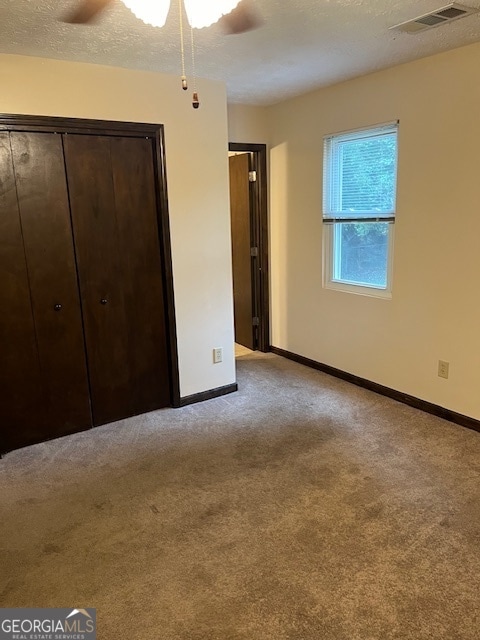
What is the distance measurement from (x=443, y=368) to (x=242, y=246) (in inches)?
93.1

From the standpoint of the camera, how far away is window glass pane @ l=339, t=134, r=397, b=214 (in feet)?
11.2

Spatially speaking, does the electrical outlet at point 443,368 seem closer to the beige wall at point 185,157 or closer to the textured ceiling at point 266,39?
the beige wall at point 185,157

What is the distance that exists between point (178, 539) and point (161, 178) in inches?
89.6

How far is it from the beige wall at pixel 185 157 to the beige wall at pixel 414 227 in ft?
3.03

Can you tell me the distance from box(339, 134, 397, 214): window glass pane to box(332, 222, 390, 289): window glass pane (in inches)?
5.5

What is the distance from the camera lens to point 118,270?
10.6ft

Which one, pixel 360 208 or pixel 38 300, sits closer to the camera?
Result: pixel 38 300

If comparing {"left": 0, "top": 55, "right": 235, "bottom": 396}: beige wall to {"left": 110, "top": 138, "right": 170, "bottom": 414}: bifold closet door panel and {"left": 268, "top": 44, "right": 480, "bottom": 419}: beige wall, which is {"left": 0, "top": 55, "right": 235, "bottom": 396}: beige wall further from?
{"left": 268, "top": 44, "right": 480, "bottom": 419}: beige wall

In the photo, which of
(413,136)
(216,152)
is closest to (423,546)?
(413,136)

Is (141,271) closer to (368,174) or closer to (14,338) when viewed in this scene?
(14,338)

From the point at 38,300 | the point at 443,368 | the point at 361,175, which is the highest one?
the point at 361,175

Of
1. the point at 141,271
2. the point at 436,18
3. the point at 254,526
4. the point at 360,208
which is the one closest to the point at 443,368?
the point at 360,208

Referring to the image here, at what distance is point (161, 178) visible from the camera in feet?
10.6

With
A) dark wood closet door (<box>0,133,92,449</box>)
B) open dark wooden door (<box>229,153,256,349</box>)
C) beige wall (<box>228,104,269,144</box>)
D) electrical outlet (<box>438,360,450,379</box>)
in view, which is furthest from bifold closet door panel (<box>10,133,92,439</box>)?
electrical outlet (<box>438,360,450,379</box>)
